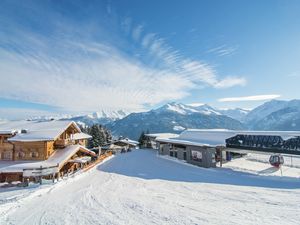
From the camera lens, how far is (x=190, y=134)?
39.0 meters

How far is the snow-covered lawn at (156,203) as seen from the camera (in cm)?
1002

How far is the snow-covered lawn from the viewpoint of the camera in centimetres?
1002

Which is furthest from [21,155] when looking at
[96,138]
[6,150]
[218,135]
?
[96,138]

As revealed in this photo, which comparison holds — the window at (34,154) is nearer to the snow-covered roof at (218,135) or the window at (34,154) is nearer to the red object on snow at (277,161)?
the snow-covered roof at (218,135)

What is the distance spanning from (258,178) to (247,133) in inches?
353

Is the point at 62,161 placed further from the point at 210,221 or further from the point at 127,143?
the point at 127,143

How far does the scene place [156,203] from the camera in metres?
12.4

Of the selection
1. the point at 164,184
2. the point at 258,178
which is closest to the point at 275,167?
the point at 258,178

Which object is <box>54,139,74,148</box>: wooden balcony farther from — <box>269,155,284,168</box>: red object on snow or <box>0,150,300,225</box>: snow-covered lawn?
<box>269,155,284,168</box>: red object on snow

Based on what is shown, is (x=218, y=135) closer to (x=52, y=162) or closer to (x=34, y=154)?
(x=52, y=162)

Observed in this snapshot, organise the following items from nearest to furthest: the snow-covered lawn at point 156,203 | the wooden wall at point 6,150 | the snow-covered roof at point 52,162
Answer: the snow-covered lawn at point 156,203 < the snow-covered roof at point 52,162 < the wooden wall at point 6,150

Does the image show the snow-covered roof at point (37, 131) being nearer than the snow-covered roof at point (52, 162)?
No

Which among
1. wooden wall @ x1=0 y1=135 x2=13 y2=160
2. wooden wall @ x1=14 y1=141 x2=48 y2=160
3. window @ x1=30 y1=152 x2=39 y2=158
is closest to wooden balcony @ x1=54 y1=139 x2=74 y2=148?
wooden wall @ x1=14 y1=141 x2=48 y2=160

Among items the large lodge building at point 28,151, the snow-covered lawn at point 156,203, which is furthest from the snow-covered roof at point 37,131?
the snow-covered lawn at point 156,203
